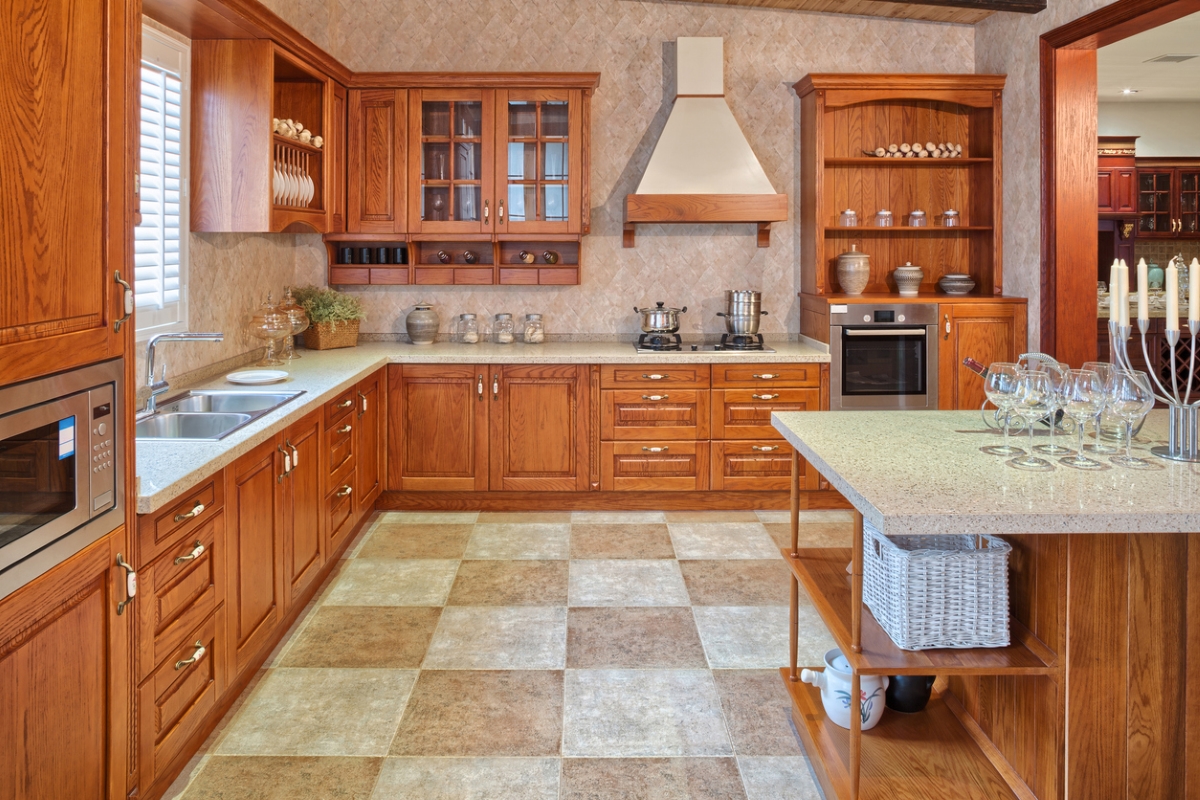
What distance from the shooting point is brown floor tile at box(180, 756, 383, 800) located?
2.44 meters

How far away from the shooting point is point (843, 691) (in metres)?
2.47

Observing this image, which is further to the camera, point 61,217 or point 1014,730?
point 1014,730

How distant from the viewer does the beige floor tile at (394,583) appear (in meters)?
3.90

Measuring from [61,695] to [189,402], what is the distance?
2032 mm

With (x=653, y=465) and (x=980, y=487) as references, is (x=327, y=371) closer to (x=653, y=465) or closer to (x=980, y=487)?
(x=653, y=465)

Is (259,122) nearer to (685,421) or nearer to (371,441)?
(371,441)

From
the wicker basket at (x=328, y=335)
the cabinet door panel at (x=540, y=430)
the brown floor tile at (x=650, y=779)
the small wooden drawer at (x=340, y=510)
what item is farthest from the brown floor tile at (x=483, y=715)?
the wicker basket at (x=328, y=335)

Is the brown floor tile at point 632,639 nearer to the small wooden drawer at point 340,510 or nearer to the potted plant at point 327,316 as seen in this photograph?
the small wooden drawer at point 340,510

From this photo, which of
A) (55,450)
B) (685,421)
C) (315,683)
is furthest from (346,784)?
(685,421)

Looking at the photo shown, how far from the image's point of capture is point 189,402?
12.1 feet

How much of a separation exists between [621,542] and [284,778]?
2.44 meters

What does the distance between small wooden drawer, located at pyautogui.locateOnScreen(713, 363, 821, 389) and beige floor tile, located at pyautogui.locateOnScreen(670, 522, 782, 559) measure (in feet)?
2.54

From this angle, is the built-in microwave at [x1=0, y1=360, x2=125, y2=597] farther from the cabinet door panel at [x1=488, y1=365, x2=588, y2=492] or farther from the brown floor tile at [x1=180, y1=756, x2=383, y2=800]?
the cabinet door panel at [x1=488, y1=365, x2=588, y2=492]

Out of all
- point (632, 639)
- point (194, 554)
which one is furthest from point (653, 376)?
point (194, 554)
